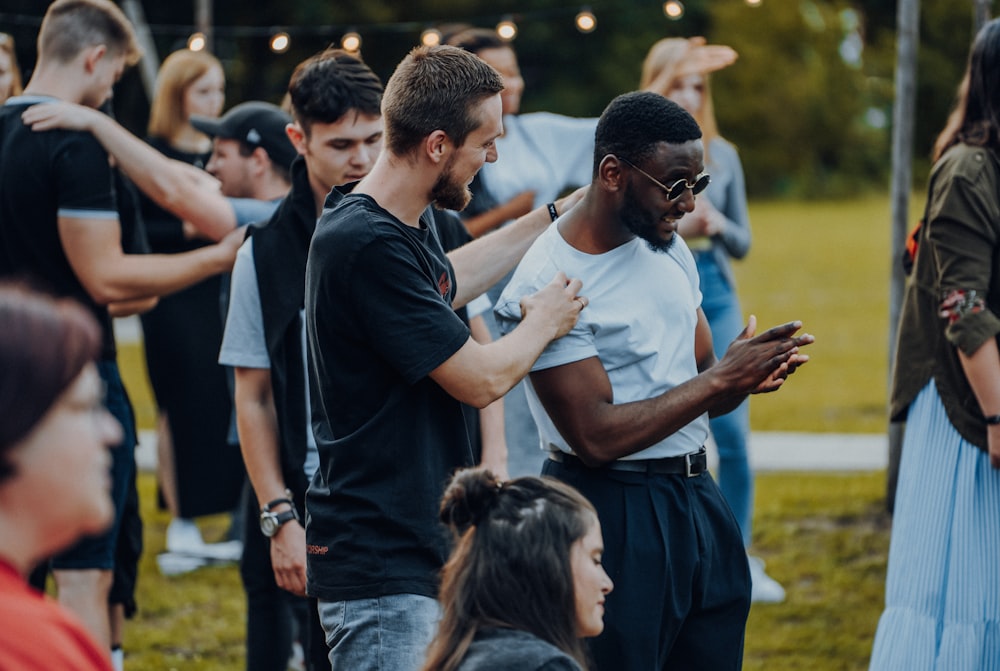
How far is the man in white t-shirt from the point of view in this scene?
285 cm

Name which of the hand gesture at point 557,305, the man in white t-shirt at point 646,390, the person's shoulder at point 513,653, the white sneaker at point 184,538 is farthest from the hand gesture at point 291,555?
the white sneaker at point 184,538

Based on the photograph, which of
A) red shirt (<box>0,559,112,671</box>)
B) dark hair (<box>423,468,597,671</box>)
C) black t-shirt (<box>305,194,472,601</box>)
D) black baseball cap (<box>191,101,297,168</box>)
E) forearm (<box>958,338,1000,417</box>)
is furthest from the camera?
black baseball cap (<box>191,101,297,168</box>)

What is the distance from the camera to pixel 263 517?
3418 millimetres

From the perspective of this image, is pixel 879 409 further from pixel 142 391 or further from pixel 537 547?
pixel 537 547

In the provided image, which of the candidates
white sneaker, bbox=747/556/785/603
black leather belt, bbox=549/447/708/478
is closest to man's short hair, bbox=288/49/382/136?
black leather belt, bbox=549/447/708/478

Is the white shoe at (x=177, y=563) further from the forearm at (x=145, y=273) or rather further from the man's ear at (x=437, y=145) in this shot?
the man's ear at (x=437, y=145)

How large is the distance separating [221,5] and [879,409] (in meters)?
21.5

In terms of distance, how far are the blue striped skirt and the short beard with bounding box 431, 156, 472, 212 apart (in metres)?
1.88

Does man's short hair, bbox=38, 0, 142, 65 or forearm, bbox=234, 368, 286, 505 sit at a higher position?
man's short hair, bbox=38, 0, 142, 65

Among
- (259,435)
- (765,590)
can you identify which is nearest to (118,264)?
(259,435)

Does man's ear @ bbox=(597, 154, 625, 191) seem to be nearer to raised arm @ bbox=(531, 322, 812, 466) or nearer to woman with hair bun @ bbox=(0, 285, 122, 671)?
raised arm @ bbox=(531, 322, 812, 466)

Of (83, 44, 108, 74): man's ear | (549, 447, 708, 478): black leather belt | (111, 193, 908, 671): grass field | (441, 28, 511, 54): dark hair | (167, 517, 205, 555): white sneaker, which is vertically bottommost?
(111, 193, 908, 671): grass field

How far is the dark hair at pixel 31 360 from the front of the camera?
1463 millimetres

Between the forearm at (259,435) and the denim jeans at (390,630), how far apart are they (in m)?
0.84
